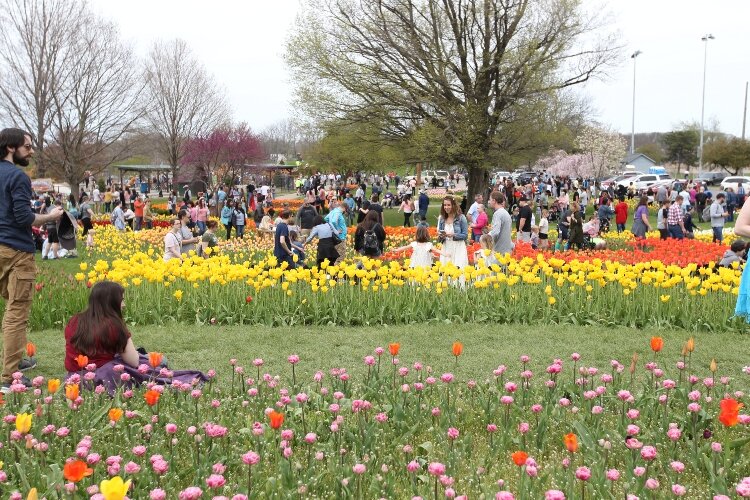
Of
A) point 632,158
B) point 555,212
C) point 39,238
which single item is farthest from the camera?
point 632,158

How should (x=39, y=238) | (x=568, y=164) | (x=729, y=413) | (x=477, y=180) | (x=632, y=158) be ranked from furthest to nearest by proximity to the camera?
1. (x=632, y=158)
2. (x=568, y=164)
3. (x=477, y=180)
4. (x=39, y=238)
5. (x=729, y=413)

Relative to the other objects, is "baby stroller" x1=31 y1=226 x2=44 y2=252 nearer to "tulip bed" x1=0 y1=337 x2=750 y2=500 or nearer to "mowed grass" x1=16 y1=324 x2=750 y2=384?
"mowed grass" x1=16 y1=324 x2=750 y2=384

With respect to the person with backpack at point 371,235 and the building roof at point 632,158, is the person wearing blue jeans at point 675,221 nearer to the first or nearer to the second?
the person with backpack at point 371,235

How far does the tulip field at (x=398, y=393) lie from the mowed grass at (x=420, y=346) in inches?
1.3

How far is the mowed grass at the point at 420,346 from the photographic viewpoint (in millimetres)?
6141


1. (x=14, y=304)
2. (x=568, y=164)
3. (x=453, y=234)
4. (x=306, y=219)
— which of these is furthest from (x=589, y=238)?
(x=568, y=164)

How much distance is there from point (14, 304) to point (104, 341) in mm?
887

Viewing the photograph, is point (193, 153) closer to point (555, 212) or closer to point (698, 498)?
point (555, 212)

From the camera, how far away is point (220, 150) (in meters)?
33.8

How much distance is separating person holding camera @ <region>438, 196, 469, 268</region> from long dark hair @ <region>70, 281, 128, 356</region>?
565cm

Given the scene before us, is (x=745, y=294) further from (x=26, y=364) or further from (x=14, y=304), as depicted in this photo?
(x=26, y=364)

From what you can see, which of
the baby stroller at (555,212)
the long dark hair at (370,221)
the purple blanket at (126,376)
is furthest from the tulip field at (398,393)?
the baby stroller at (555,212)

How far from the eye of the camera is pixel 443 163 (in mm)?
25125

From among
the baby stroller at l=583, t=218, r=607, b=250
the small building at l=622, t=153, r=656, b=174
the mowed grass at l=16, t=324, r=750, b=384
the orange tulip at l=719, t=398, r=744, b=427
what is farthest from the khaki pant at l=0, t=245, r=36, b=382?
the small building at l=622, t=153, r=656, b=174
